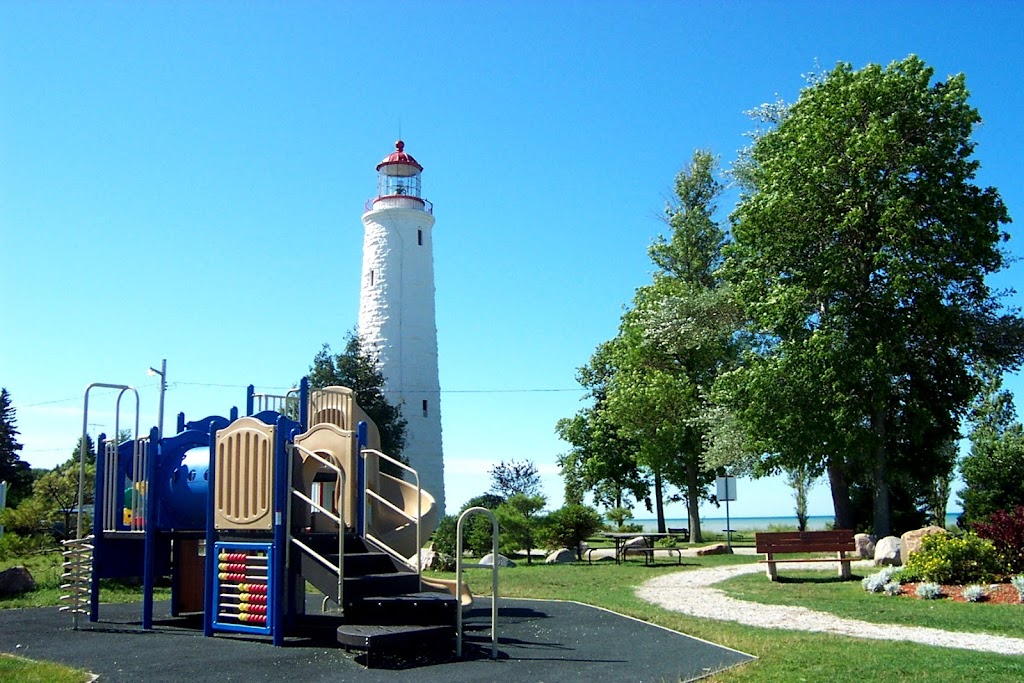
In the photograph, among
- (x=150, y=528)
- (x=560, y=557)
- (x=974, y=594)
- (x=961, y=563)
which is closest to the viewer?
(x=150, y=528)

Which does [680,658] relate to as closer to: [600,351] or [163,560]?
[163,560]

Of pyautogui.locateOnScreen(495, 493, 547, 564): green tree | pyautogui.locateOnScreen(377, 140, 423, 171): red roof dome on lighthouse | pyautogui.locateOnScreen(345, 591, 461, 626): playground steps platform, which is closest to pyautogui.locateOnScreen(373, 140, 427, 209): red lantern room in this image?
pyautogui.locateOnScreen(377, 140, 423, 171): red roof dome on lighthouse

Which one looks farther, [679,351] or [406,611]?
[679,351]

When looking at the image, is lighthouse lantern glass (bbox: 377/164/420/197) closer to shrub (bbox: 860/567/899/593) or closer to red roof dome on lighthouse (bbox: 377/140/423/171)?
red roof dome on lighthouse (bbox: 377/140/423/171)

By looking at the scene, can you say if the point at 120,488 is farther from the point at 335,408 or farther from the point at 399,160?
the point at 399,160

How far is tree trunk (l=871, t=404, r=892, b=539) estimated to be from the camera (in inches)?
977

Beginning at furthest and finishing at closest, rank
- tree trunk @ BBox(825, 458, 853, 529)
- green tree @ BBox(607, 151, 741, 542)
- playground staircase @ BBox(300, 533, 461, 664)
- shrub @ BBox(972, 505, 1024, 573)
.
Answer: green tree @ BBox(607, 151, 741, 542)
tree trunk @ BBox(825, 458, 853, 529)
shrub @ BBox(972, 505, 1024, 573)
playground staircase @ BBox(300, 533, 461, 664)

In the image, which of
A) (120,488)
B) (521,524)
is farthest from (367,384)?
(120,488)

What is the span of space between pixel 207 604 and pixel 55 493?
28718 mm

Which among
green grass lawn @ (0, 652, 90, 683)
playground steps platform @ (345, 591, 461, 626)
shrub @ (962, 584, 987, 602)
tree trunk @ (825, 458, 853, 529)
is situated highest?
tree trunk @ (825, 458, 853, 529)

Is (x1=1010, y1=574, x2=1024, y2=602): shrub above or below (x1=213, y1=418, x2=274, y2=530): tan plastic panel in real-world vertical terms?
below

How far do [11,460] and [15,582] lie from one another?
34.3 meters

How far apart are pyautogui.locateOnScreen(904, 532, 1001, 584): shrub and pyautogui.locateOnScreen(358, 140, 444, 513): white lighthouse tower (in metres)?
23.3

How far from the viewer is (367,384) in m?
35.6
